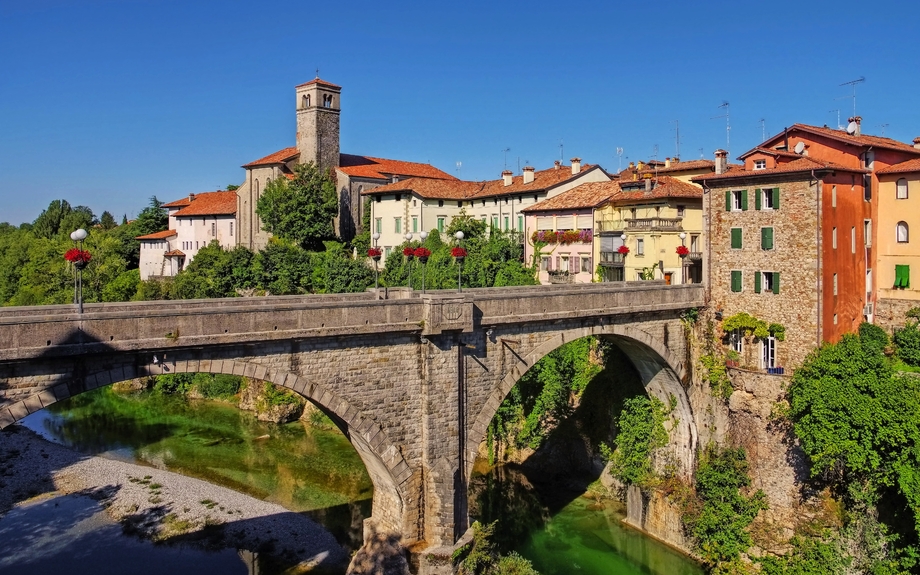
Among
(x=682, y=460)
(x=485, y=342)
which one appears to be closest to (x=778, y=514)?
(x=682, y=460)

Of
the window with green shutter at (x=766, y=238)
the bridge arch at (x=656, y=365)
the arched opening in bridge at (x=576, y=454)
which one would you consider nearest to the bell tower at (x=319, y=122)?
the arched opening in bridge at (x=576, y=454)

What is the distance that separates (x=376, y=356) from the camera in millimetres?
20422

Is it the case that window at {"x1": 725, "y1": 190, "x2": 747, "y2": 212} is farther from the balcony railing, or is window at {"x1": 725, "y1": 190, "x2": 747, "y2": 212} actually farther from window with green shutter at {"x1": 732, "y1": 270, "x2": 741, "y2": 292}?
the balcony railing

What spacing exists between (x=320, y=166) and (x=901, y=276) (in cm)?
4882

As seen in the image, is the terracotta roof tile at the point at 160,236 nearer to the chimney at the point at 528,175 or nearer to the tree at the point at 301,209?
the tree at the point at 301,209

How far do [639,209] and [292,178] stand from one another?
3583 cm

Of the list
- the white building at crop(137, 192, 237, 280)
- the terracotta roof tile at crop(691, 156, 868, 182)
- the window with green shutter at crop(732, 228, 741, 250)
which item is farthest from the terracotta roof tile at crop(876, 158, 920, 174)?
the white building at crop(137, 192, 237, 280)

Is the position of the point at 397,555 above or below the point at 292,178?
below

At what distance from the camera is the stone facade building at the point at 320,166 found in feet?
215

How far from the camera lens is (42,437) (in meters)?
43.6

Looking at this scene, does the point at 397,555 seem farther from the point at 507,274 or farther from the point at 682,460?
the point at 507,274

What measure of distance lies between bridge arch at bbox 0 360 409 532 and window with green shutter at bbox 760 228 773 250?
16.3 m

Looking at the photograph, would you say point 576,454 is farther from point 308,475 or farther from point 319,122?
point 319,122

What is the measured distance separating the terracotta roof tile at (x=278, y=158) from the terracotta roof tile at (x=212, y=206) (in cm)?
494
